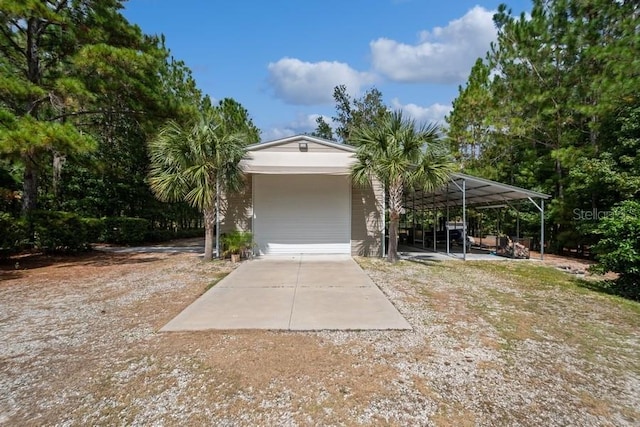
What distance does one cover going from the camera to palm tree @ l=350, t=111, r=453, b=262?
9.23 m

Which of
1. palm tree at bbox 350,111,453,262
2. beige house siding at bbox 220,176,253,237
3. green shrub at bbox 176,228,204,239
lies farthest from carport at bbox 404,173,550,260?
green shrub at bbox 176,228,204,239

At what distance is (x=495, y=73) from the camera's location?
15.8 m

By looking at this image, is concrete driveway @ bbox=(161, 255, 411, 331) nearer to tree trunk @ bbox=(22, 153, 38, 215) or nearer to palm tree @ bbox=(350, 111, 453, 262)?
palm tree @ bbox=(350, 111, 453, 262)

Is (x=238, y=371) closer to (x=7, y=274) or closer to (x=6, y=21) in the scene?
(x=7, y=274)

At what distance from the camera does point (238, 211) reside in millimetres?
Answer: 11273

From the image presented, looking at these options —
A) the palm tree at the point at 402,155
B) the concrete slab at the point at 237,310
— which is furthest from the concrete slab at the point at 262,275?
the palm tree at the point at 402,155

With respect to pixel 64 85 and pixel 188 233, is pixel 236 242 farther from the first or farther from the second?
pixel 188 233

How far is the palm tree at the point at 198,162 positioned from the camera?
948 centimetres

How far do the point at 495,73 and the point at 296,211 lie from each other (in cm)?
1216

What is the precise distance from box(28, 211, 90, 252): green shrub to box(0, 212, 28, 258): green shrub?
47cm

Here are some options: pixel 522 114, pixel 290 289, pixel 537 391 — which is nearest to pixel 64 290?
pixel 290 289

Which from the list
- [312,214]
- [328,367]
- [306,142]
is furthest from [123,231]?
[328,367]

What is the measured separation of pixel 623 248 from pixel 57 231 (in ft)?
48.1

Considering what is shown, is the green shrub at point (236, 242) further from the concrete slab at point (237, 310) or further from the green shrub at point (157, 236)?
the green shrub at point (157, 236)
